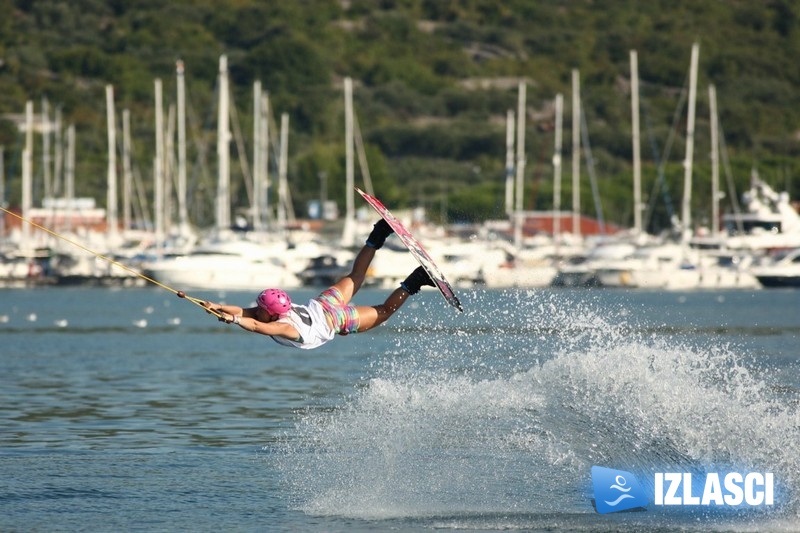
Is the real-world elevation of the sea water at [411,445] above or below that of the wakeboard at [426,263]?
below

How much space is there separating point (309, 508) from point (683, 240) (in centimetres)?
4824

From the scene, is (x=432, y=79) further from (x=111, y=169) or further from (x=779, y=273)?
(x=779, y=273)

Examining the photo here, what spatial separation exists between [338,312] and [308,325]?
497 millimetres

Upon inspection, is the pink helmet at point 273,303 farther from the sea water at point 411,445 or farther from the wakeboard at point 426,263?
the sea water at point 411,445

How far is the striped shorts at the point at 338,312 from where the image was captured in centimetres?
1380

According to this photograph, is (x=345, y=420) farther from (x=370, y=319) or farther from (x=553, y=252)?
(x=553, y=252)

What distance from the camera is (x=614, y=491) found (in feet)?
41.2

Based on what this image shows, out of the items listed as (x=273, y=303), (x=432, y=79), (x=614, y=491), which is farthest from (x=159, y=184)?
(x=432, y=79)

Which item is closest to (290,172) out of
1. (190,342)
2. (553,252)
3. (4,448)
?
(553,252)

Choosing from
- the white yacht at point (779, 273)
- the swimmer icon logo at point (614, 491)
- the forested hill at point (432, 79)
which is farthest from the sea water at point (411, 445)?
the forested hill at point (432, 79)

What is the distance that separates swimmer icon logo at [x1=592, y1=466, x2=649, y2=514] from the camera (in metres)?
12.4

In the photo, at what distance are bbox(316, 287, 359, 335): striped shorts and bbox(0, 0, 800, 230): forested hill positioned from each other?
231ft

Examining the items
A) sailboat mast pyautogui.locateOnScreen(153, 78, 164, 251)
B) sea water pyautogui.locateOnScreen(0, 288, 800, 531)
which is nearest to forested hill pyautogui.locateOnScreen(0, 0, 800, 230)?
sailboat mast pyautogui.locateOnScreen(153, 78, 164, 251)

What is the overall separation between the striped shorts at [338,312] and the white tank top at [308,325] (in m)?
0.09
